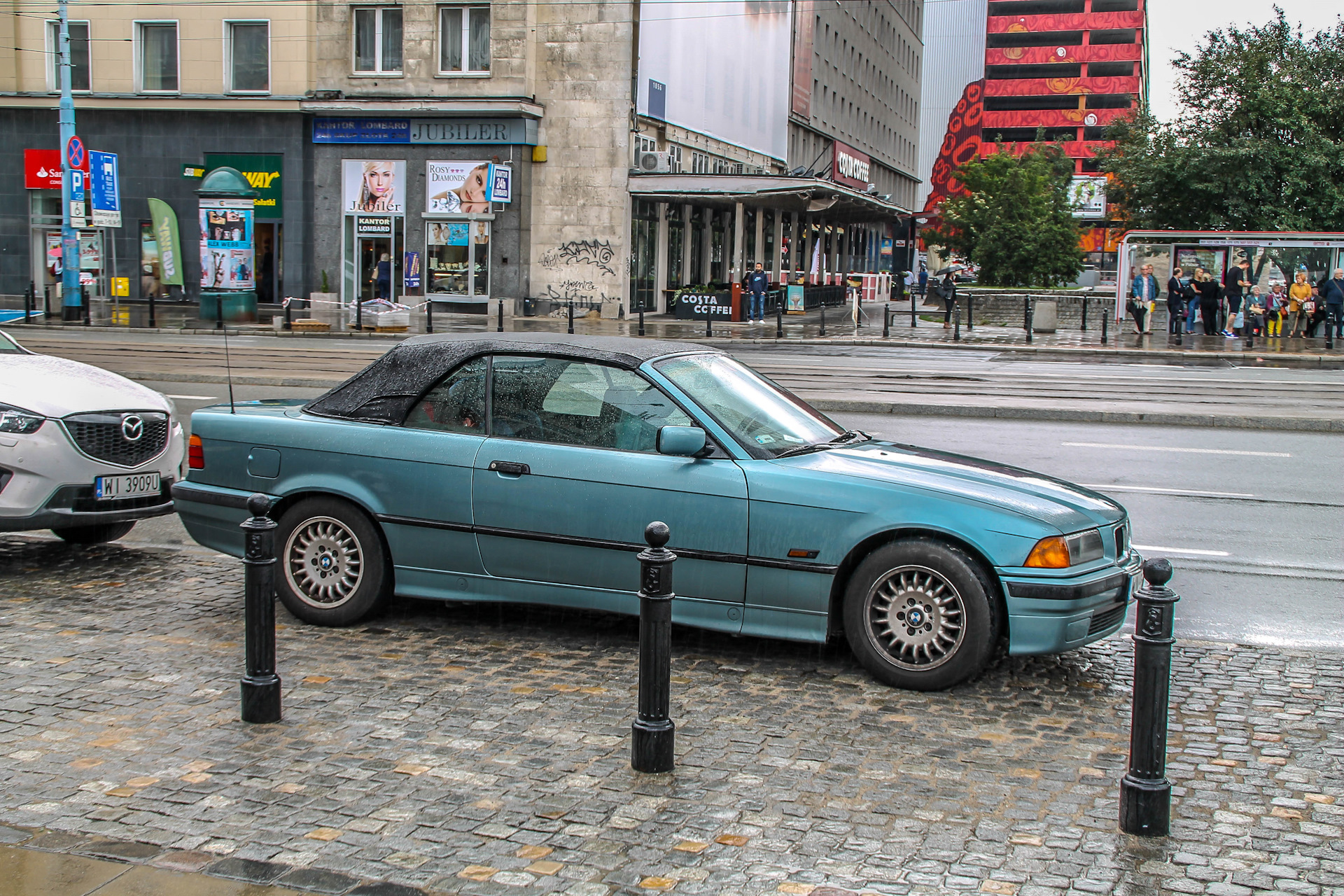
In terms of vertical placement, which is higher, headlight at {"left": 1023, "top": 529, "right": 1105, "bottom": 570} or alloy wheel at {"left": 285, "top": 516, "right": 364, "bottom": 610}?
headlight at {"left": 1023, "top": 529, "right": 1105, "bottom": 570}

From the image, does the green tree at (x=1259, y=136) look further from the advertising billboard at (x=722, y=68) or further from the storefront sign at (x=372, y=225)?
the storefront sign at (x=372, y=225)

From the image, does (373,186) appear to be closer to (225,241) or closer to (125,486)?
(225,241)

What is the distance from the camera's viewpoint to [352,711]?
513 centimetres

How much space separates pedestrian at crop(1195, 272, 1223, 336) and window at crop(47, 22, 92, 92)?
1218 inches

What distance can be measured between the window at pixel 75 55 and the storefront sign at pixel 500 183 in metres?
12.3

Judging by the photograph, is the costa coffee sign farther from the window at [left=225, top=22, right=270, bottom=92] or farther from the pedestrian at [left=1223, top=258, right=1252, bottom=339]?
the pedestrian at [left=1223, top=258, right=1252, bottom=339]

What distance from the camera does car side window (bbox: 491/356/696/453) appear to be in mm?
5898

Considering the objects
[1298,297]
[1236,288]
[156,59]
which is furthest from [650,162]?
[1298,297]

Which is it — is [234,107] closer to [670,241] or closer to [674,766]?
[670,241]

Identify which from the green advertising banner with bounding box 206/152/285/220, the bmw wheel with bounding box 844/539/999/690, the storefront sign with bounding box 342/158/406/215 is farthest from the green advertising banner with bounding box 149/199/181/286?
the bmw wheel with bounding box 844/539/999/690

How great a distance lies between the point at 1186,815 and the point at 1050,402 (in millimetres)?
12872

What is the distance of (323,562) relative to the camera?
6.28 meters

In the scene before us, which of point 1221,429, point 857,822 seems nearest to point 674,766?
point 857,822

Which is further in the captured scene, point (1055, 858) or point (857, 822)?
point (857, 822)
